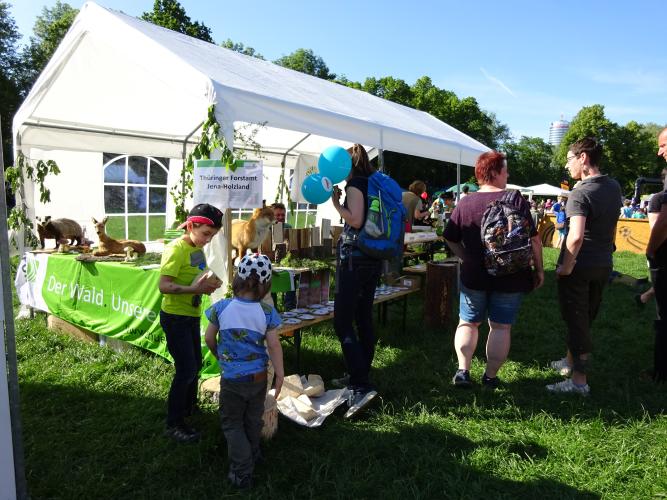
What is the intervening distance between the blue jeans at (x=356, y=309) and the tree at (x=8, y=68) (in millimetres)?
26978

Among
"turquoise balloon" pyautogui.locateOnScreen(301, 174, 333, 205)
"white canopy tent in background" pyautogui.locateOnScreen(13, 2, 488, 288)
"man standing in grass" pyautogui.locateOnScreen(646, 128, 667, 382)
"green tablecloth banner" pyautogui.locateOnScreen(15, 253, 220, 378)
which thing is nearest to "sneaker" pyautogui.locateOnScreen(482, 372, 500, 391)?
"man standing in grass" pyautogui.locateOnScreen(646, 128, 667, 382)

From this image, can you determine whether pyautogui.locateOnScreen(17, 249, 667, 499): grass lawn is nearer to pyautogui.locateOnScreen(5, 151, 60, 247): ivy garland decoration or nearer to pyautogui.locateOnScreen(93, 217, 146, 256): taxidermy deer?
pyautogui.locateOnScreen(93, 217, 146, 256): taxidermy deer

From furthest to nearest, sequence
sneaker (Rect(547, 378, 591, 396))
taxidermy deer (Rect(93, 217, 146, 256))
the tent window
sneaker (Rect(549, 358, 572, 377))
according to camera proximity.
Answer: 1. the tent window
2. taxidermy deer (Rect(93, 217, 146, 256))
3. sneaker (Rect(549, 358, 572, 377))
4. sneaker (Rect(547, 378, 591, 396))

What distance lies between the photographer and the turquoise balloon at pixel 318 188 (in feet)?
10.8

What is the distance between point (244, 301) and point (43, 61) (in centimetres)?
3150

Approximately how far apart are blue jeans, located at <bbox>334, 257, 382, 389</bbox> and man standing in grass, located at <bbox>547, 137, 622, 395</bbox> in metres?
1.37

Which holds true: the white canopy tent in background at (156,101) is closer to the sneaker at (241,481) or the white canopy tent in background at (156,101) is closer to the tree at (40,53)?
the sneaker at (241,481)

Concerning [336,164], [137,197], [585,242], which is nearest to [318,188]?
[336,164]

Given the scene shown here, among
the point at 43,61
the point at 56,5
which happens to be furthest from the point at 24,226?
the point at 56,5

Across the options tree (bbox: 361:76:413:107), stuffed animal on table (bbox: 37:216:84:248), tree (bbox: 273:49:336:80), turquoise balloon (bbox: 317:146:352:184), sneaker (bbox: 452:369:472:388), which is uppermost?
tree (bbox: 273:49:336:80)

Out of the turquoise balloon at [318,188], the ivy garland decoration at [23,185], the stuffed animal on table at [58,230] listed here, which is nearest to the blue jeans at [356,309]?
the turquoise balloon at [318,188]

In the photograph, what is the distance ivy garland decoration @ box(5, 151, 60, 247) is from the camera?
5270mm

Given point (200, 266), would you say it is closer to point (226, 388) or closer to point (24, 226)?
point (226, 388)

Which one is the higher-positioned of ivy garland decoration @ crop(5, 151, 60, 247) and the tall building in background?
the tall building in background
